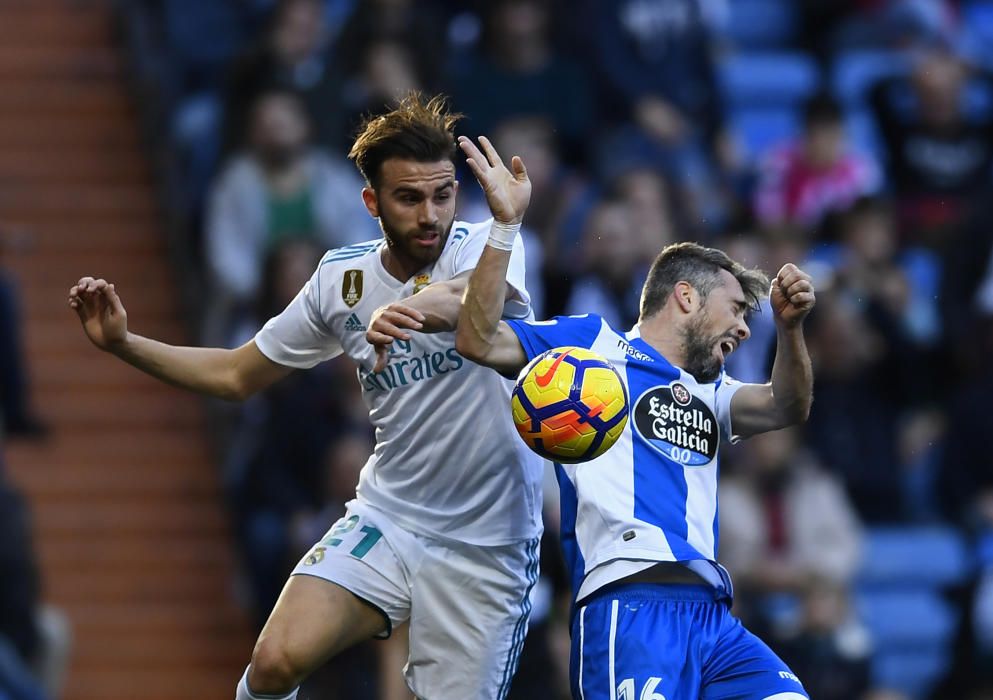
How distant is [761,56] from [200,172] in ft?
16.4

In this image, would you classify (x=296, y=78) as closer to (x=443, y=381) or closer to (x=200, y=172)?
(x=200, y=172)

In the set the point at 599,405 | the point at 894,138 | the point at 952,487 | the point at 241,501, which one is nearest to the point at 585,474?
the point at 599,405

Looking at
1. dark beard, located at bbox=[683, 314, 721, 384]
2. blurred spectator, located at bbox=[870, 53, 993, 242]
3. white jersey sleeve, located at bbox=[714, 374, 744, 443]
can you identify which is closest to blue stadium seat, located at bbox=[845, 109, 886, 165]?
blurred spectator, located at bbox=[870, 53, 993, 242]

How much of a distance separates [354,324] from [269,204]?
16.6 ft

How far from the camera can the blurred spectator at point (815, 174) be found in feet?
44.0

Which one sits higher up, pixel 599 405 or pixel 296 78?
pixel 296 78

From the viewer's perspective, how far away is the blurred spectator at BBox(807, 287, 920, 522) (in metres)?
12.5

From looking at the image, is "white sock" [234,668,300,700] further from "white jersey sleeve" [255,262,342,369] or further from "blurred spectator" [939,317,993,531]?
"blurred spectator" [939,317,993,531]

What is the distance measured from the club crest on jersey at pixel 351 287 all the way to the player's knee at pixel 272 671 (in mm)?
1227

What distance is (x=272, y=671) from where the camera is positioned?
7.13m

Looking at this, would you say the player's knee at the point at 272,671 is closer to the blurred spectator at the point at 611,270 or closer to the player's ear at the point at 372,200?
the player's ear at the point at 372,200

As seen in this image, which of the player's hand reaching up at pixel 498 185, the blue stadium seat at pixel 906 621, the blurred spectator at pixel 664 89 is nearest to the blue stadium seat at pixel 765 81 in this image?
the blurred spectator at pixel 664 89

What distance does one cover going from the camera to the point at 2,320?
38.2 ft

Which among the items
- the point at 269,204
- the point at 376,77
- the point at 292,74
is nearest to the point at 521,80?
the point at 376,77
